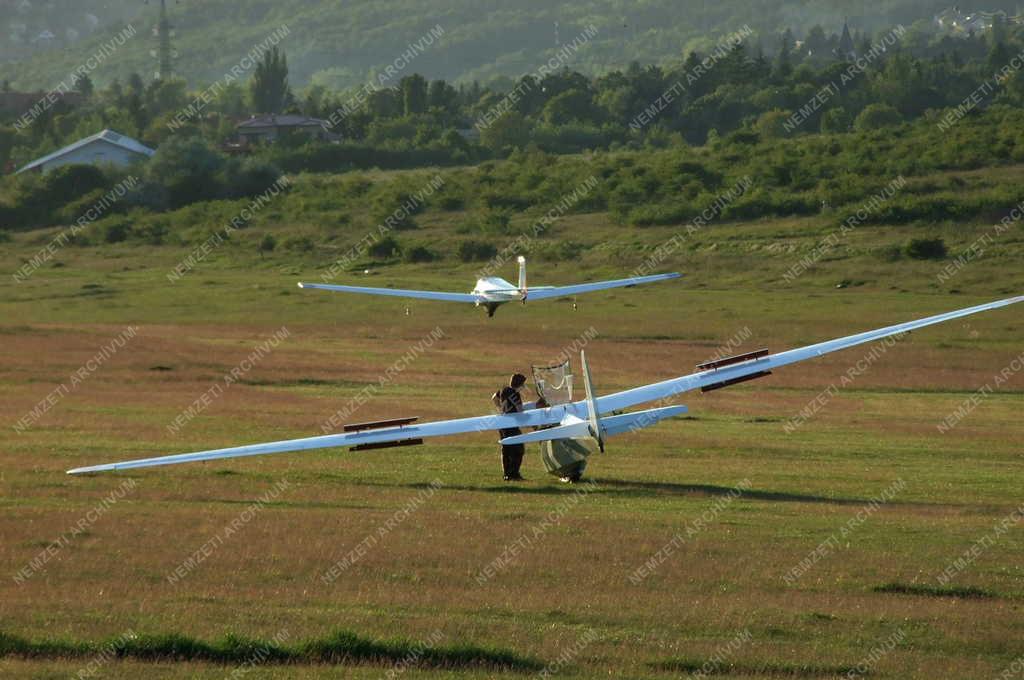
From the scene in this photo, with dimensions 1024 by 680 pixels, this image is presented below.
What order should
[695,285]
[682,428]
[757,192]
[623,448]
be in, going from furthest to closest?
1. [757,192]
2. [695,285]
3. [682,428]
4. [623,448]

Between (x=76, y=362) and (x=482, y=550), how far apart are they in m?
27.3

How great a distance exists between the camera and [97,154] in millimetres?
126875

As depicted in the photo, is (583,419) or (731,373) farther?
(731,373)

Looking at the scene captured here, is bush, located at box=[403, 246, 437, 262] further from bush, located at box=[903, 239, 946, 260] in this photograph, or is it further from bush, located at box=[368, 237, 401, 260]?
bush, located at box=[903, 239, 946, 260]

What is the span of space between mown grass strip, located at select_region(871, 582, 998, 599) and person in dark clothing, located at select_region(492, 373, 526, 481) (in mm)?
8199

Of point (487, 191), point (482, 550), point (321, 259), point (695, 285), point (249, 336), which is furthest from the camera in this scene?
point (487, 191)

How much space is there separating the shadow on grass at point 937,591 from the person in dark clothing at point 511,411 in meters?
8.19

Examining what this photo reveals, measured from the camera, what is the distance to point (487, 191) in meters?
95.0

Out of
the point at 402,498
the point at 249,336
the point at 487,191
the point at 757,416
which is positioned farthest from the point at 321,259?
the point at 402,498

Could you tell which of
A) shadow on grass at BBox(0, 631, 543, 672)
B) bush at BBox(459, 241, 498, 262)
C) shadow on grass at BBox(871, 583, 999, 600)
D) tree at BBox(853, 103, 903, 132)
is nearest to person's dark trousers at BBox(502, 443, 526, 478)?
shadow on grass at BBox(871, 583, 999, 600)

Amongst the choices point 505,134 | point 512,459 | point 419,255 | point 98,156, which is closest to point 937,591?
point 512,459

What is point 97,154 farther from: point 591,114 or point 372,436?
point 372,436

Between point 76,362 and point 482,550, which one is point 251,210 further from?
point 482,550

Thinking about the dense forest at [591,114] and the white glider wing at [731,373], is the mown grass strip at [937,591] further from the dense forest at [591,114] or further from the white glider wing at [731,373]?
the dense forest at [591,114]
